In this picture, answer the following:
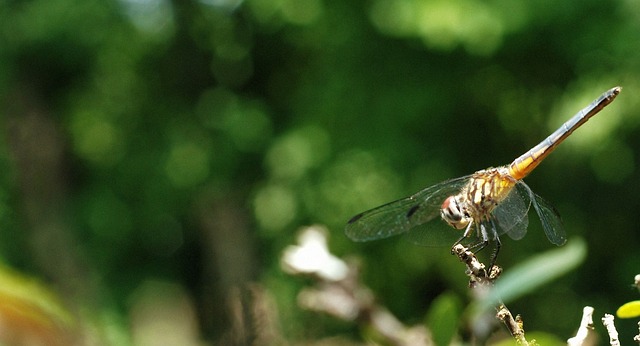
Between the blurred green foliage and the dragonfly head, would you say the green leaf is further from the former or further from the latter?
the blurred green foliage

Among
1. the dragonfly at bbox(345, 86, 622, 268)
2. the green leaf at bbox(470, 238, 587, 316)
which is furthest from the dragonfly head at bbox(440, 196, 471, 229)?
the green leaf at bbox(470, 238, 587, 316)

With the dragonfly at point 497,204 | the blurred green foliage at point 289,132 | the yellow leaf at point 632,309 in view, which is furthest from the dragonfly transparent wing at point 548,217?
the blurred green foliage at point 289,132

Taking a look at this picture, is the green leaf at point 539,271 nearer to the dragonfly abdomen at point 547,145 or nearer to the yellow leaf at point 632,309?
the dragonfly abdomen at point 547,145

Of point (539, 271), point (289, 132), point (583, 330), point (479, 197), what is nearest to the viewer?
point (583, 330)

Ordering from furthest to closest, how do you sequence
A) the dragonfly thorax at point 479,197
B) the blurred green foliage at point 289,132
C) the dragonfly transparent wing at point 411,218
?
1. the blurred green foliage at point 289,132
2. the dragonfly transparent wing at point 411,218
3. the dragonfly thorax at point 479,197

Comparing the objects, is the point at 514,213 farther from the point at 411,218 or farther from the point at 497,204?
the point at 411,218

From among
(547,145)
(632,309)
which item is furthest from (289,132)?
(632,309)

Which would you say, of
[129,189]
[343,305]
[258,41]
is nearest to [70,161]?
[129,189]
